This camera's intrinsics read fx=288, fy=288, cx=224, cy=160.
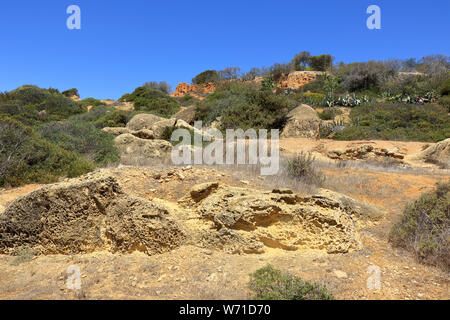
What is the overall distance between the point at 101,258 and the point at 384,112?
74.9 feet

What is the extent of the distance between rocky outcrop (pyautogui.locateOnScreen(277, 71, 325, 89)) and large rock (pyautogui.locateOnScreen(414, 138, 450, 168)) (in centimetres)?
3056

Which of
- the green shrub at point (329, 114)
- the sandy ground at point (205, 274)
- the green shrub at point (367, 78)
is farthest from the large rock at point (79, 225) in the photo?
the green shrub at point (367, 78)

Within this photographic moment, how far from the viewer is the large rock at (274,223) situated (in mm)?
3594

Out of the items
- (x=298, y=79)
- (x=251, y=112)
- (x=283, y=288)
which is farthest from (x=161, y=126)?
(x=298, y=79)

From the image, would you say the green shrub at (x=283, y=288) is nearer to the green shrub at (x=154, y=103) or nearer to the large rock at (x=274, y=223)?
the large rock at (x=274, y=223)

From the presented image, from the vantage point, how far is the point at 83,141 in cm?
973

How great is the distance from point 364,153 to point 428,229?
8860mm

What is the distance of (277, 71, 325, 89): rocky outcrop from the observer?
136 feet

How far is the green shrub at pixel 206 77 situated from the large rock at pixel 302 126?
Answer: 108 ft

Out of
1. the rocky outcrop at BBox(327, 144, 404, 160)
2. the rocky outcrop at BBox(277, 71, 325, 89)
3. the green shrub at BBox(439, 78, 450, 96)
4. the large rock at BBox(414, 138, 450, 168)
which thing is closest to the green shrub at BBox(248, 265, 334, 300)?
the rocky outcrop at BBox(327, 144, 404, 160)

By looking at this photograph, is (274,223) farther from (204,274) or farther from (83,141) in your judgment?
(83,141)

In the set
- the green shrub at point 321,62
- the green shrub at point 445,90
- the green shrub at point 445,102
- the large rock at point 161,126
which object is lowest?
the large rock at point 161,126

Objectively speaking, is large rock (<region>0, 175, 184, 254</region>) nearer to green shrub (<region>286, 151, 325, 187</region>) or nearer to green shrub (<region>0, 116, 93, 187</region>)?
green shrub (<region>0, 116, 93, 187</region>)
